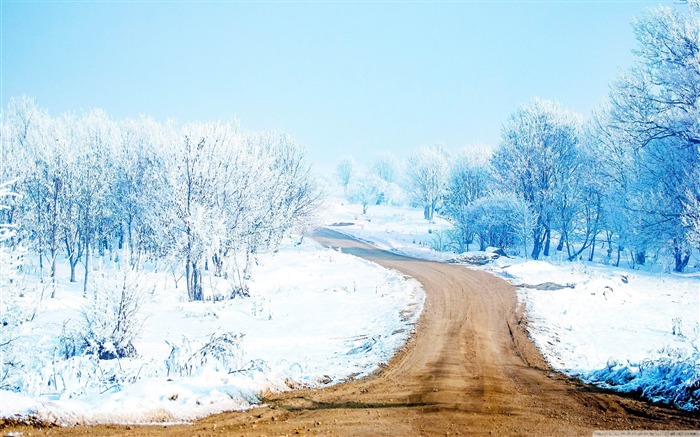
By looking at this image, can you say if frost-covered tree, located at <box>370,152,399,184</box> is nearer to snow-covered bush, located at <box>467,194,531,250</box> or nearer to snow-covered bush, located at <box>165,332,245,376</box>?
snow-covered bush, located at <box>467,194,531,250</box>

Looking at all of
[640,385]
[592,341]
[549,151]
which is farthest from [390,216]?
[640,385]

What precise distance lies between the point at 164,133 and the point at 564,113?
130ft

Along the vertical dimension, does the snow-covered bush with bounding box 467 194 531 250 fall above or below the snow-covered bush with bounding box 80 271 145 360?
above

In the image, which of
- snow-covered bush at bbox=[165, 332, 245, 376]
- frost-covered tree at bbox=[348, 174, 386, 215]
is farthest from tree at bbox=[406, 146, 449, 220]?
snow-covered bush at bbox=[165, 332, 245, 376]

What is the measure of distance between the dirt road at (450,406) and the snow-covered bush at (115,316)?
799 centimetres

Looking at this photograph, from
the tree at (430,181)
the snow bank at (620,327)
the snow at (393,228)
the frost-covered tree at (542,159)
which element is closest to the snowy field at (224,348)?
the snow bank at (620,327)

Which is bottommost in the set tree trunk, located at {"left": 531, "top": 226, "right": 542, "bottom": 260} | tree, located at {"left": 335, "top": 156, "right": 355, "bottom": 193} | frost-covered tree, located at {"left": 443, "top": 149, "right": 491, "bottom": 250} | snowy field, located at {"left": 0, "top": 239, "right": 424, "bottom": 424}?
snowy field, located at {"left": 0, "top": 239, "right": 424, "bottom": 424}

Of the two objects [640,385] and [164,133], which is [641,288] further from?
[164,133]

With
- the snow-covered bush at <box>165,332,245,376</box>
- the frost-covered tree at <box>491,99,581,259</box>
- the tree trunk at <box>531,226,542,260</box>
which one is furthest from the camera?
the tree trunk at <box>531,226,542,260</box>

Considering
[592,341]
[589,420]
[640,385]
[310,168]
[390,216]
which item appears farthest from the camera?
[390,216]

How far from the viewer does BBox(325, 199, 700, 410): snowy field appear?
831 cm

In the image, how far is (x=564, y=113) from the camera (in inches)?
Answer: 1711

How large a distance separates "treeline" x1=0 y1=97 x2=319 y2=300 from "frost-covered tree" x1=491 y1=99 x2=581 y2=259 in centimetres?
2338

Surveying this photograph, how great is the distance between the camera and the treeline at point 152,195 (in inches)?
1027
